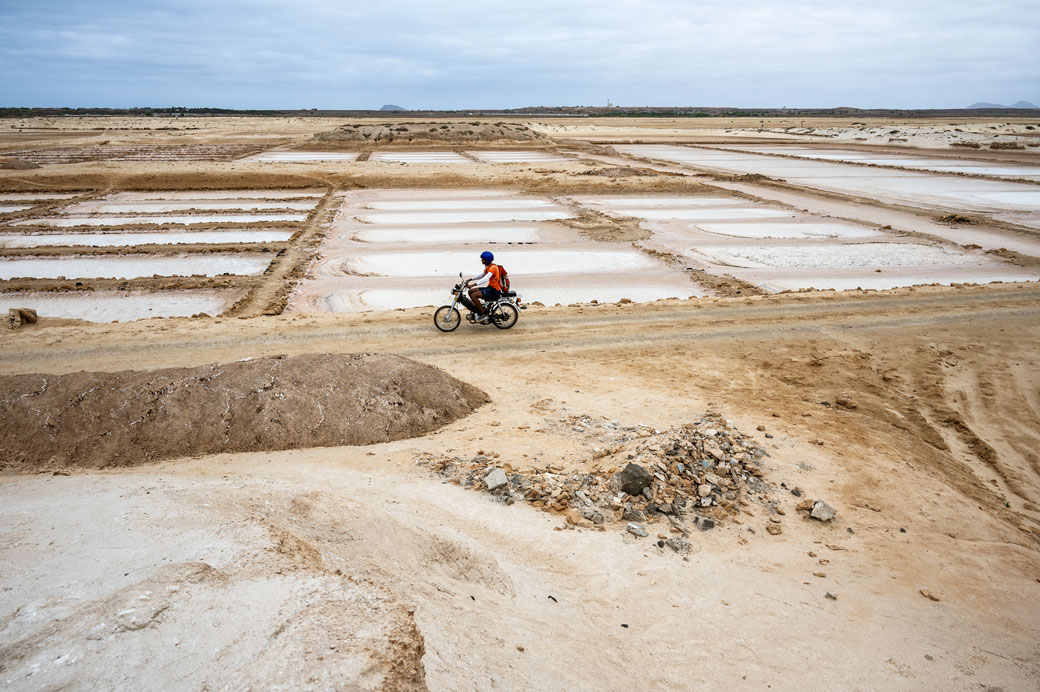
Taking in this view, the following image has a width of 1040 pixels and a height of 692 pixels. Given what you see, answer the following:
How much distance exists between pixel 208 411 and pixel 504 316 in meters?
6.09

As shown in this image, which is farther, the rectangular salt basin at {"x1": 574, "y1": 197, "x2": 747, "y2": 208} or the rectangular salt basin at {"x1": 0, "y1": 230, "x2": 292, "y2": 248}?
the rectangular salt basin at {"x1": 574, "y1": 197, "x2": 747, "y2": 208}

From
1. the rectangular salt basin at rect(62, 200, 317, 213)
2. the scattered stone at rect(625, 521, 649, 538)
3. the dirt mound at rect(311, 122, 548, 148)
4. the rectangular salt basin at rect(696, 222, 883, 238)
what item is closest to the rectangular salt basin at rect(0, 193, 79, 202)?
the rectangular salt basin at rect(62, 200, 317, 213)

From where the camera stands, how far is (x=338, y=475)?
6.77 meters

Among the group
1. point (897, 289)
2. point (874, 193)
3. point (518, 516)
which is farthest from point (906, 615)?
point (874, 193)

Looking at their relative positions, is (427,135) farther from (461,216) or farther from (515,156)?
(461,216)

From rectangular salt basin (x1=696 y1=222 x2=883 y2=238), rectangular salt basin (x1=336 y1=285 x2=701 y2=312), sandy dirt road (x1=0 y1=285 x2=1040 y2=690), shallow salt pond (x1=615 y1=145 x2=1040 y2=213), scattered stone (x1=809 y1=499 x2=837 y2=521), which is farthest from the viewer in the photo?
shallow salt pond (x1=615 y1=145 x2=1040 y2=213)

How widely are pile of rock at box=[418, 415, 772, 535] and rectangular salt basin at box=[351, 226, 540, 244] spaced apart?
614 inches

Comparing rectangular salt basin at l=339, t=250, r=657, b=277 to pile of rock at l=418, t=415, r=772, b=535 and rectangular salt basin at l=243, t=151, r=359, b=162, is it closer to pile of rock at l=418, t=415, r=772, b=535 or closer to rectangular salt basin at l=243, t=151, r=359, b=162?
pile of rock at l=418, t=415, r=772, b=535

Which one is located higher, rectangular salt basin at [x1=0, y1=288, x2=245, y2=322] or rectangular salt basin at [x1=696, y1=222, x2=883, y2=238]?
rectangular salt basin at [x1=696, y1=222, x2=883, y2=238]

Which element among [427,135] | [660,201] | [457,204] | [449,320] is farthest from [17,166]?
[449,320]

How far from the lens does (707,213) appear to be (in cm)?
2741

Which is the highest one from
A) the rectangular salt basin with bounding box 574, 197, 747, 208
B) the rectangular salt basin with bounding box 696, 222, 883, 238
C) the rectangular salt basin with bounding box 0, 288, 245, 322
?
the rectangular salt basin with bounding box 574, 197, 747, 208

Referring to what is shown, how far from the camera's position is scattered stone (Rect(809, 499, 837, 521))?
6.58 m

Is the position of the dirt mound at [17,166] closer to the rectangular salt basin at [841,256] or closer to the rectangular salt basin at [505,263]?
the rectangular salt basin at [505,263]
